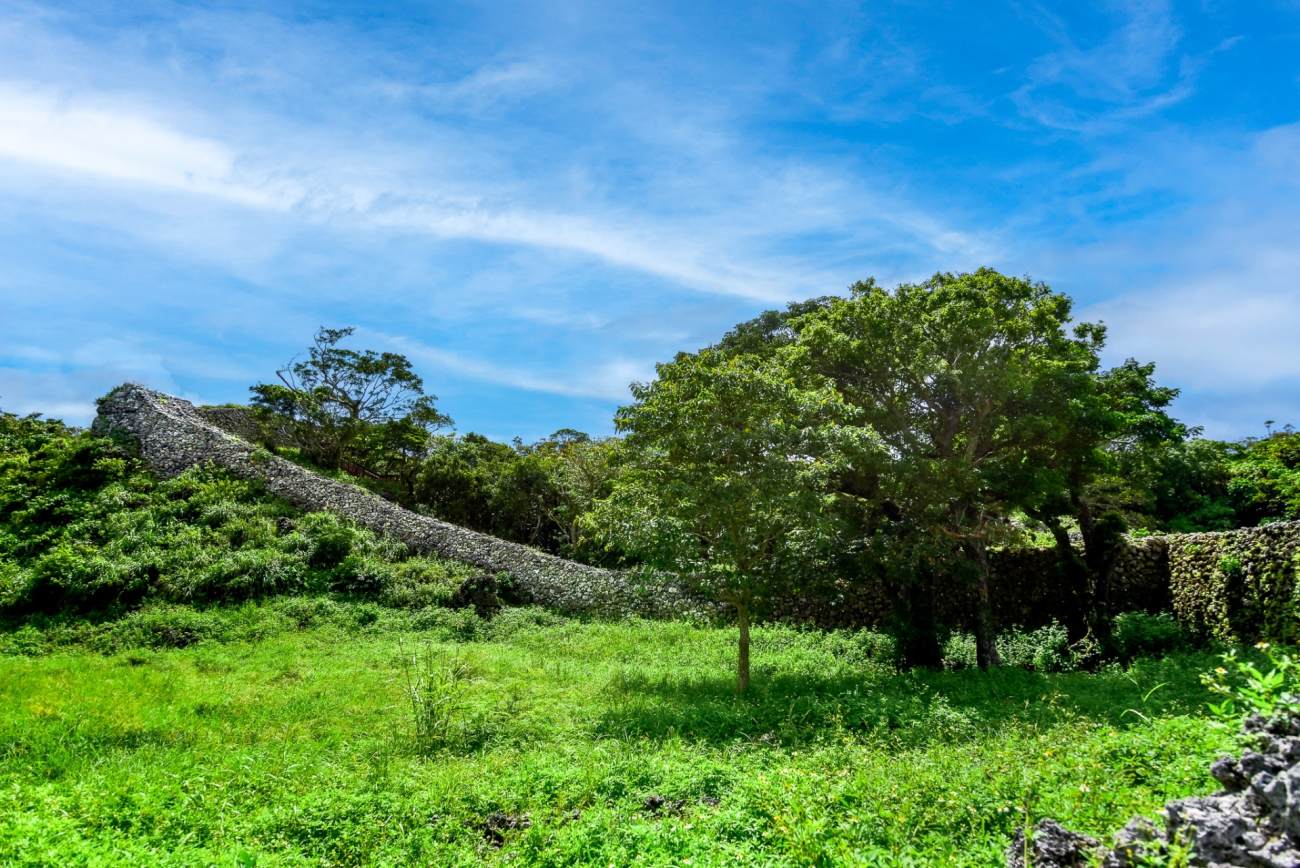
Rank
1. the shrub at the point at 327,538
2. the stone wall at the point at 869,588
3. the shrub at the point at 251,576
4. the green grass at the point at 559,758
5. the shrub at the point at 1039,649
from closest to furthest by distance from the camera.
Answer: the green grass at the point at 559,758 → the stone wall at the point at 869,588 → the shrub at the point at 1039,649 → the shrub at the point at 251,576 → the shrub at the point at 327,538

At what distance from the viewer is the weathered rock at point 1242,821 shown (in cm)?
372

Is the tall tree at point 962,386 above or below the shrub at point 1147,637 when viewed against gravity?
above

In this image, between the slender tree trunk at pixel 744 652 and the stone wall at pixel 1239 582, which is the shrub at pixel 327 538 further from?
the stone wall at pixel 1239 582

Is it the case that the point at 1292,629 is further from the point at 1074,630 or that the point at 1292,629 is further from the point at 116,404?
the point at 116,404

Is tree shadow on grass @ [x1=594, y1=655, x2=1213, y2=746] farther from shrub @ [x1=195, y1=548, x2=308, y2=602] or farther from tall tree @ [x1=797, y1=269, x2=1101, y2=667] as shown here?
shrub @ [x1=195, y1=548, x2=308, y2=602]

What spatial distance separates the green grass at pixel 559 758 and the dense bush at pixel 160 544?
297cm

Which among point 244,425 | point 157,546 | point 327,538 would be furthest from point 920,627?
point 244,425

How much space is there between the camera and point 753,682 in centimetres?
1284

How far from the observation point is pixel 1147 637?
15.1 metres

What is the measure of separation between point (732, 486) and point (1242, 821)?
836 centimetres

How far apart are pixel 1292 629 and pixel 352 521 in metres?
22.1

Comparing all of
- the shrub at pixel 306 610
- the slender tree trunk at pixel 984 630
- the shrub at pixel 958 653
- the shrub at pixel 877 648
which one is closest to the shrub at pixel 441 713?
the shrub at pixel 306 610

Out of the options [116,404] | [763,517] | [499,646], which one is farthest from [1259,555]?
[116,404]

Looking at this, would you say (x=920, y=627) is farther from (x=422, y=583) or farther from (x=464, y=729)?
(x=422, y=583)
